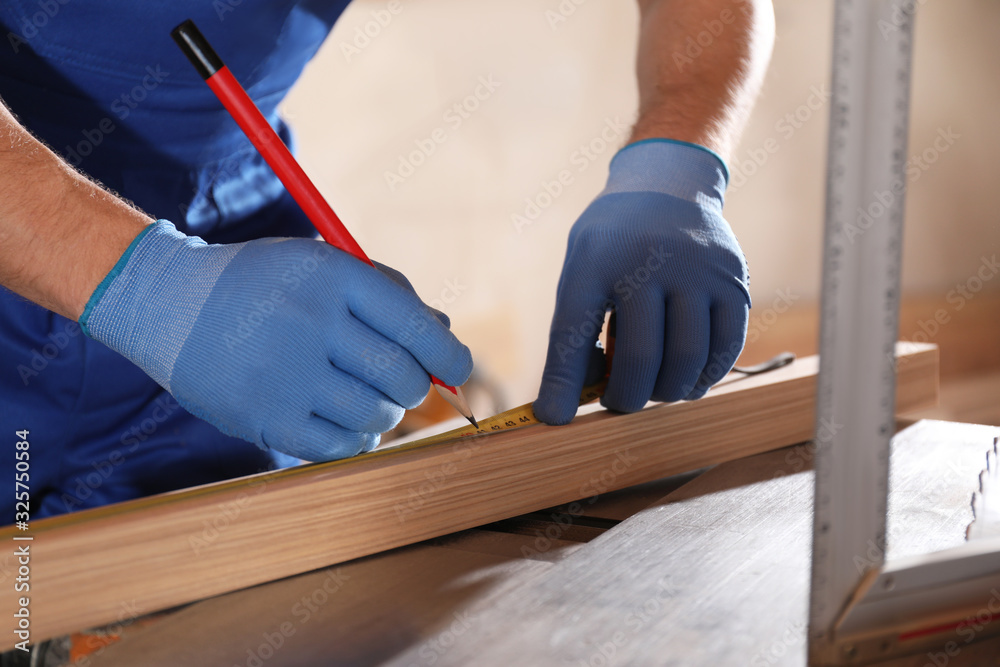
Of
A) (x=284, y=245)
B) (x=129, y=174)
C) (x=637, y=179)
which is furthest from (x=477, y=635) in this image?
(x=129, y=174)

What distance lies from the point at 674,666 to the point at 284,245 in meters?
0.61

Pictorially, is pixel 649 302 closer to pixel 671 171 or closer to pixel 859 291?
pixel 671 171

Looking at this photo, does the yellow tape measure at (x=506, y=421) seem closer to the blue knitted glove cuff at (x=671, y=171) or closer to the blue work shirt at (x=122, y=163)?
the blue knitted glove cuff at (x=671, y=171)

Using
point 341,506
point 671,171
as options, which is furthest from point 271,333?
point 671,171

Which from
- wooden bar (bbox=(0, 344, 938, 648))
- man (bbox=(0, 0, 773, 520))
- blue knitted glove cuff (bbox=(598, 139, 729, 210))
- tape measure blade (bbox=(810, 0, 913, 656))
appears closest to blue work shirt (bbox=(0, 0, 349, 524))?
man (bbox=(0, 0, 773, 520))

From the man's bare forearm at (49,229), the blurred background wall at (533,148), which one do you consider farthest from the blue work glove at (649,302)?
the blurred background wall at (533,148)

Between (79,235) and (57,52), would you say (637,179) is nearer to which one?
(79,235)

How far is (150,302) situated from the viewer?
0.82 meters

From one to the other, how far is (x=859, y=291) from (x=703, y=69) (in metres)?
0.98

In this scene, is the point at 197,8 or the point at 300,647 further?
the point at 197,8

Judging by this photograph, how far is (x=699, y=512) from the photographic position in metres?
0.86

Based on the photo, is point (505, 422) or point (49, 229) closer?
point (49, 229)

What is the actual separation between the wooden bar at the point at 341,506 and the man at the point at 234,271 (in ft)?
0.20

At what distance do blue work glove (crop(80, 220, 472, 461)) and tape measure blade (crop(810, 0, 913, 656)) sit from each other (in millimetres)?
487
